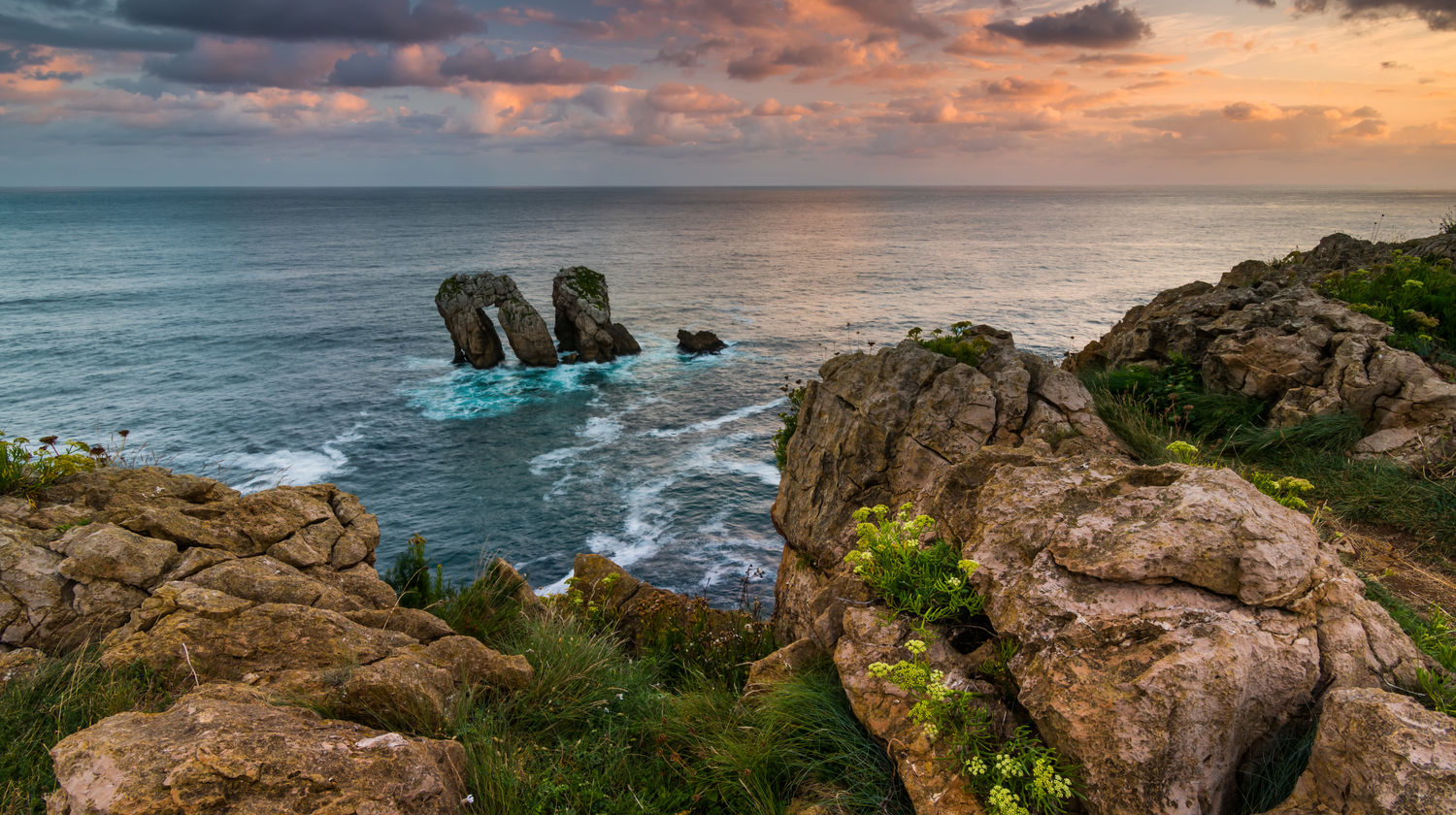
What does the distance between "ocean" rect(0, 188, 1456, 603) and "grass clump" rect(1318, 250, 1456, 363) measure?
24.9 ft

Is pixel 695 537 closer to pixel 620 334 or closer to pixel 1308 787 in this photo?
pixel 1308 787

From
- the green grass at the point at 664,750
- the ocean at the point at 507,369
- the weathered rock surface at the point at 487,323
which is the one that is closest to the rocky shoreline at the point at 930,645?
the green grass at the point at 664,750

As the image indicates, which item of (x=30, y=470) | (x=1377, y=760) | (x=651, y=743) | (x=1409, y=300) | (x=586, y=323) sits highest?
(x=1409, y=300)

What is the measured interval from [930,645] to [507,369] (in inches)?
1741

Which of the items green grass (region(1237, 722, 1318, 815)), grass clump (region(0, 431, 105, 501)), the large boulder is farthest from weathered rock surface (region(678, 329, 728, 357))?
green grass (region(1237, 722, 1318, 815))

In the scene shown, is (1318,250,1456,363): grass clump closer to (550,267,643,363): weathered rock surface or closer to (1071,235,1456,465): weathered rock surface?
(1071,235,1456,465): weathered rock surface

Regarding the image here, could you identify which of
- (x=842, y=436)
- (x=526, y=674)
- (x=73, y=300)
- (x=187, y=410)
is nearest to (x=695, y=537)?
(x=842, y=436)

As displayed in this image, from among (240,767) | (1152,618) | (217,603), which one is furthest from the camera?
(217,603)

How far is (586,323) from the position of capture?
4591 centimetres

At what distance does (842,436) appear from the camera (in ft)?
41.1

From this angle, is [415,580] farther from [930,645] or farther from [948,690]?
[948,690]

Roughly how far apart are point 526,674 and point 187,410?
132ft

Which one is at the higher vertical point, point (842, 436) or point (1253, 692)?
point (1253, 692)

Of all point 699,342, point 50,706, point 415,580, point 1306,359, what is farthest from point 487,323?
point 1306,359
